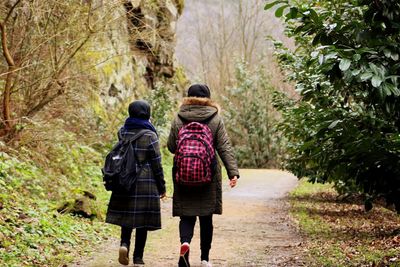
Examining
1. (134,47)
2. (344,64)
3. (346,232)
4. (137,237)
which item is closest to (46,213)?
(137,237)

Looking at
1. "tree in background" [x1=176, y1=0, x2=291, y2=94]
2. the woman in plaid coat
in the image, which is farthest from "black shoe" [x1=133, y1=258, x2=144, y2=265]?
"tree in background" [x1=176, y1=0, x2=291, y2=94]

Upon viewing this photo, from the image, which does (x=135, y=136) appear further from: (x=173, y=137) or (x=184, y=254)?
(x=184, y=254)

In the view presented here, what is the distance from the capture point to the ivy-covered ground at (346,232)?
740 centimetres

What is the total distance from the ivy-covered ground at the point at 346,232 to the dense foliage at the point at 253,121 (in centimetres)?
1605

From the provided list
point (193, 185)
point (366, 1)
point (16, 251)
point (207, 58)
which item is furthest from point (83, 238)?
point (207, 58)

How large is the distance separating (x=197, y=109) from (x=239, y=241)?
3.39 m

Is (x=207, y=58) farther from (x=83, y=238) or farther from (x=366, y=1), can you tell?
(x=366, y=1)

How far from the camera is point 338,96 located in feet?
25.0

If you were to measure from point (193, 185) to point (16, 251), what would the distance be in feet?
7.21

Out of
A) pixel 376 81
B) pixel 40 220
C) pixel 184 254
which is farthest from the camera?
pixel 40 220

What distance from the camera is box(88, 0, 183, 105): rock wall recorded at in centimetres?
1278

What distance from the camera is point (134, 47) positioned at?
14.5m

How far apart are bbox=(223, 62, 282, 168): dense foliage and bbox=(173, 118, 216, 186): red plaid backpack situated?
27407 mm

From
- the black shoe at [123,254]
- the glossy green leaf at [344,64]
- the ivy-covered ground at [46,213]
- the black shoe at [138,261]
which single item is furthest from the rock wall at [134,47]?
the glossy green leaf at [344,64]
